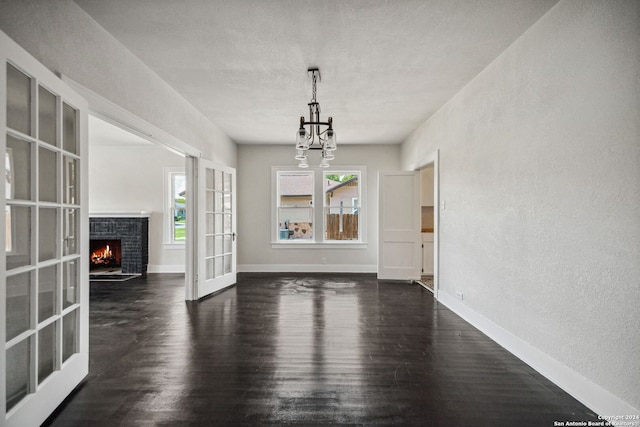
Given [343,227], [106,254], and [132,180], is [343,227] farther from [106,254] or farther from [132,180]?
[106,254]

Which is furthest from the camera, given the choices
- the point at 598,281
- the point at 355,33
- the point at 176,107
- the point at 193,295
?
the point at 193,295

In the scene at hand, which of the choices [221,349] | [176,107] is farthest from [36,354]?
[176,107]

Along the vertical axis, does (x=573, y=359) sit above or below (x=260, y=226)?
below

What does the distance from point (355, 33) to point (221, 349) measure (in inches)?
116

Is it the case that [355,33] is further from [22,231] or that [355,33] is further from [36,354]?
[36,354]

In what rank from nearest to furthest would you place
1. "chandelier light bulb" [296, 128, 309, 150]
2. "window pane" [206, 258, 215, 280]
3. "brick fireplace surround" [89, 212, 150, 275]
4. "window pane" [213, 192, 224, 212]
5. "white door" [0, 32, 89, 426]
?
"white door" [0, 32, 89, 426] < "chandelier light bulb" [296, 128, 309, 150] < "window pane" [206, 258, 215, 280] < "window pane" [213, 192, 224, 212] < "brick fireplace surround" [89, 212, 150, 275]

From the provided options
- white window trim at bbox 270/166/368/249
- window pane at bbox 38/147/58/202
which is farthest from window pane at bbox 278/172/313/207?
window pane at bbox 38/147/58/202

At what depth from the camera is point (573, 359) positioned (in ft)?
7.17

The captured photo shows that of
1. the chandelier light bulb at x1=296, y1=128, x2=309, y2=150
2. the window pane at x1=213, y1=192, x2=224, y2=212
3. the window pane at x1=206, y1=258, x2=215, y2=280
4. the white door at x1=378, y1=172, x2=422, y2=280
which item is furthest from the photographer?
the white door at x1=378, y1=172, x2=422, y2=280

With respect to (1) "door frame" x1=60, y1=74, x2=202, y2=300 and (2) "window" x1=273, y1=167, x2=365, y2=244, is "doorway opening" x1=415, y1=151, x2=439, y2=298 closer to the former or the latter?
(2) "window" x1=273, y1=167, x2=365, y2=244

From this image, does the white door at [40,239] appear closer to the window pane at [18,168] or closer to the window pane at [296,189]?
the window pane at [18,168]

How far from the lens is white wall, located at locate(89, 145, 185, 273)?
7.00m

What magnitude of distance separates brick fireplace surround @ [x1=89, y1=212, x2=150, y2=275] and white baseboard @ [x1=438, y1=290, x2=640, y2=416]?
250 inches

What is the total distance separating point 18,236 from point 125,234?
5581 mm
